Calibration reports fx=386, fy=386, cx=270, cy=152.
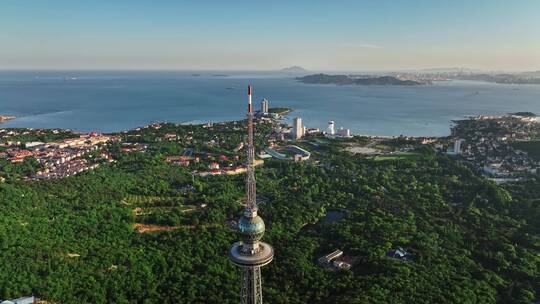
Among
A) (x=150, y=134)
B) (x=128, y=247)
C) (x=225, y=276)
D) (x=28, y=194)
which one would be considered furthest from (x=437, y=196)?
(x=150, y=134)

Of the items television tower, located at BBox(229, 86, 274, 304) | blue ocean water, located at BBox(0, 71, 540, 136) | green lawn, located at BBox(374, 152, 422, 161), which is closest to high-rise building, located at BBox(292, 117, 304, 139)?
blue ocean water, located at BBox(0, 71, 540, 136)

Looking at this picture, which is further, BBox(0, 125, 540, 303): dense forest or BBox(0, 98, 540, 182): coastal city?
BBox(0, 98, 540, 182): coastal city

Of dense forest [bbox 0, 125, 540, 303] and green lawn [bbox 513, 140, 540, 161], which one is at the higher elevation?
green lawn [bbox 513, 140, 540, 161]

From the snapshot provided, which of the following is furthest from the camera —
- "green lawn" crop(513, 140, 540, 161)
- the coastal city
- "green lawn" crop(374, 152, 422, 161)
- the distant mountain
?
the distant mountain

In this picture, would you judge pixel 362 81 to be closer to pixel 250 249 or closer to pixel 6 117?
pixel 6 117

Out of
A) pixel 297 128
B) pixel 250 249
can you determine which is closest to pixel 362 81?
pixel 297 128

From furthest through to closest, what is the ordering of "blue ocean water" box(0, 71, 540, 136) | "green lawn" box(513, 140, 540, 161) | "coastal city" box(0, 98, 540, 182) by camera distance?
"blue ocean water" box(0, 71, 540, 136)
"green lawn" box(513, 140, 540, 161)
"coastal city" box(0, 98, 540, 182)

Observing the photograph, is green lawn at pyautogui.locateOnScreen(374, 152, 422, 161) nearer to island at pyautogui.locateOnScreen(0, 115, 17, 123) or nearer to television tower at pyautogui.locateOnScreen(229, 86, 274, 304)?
television tower at pyautogui.locateOnScreen(229, 86, 274, 304)
